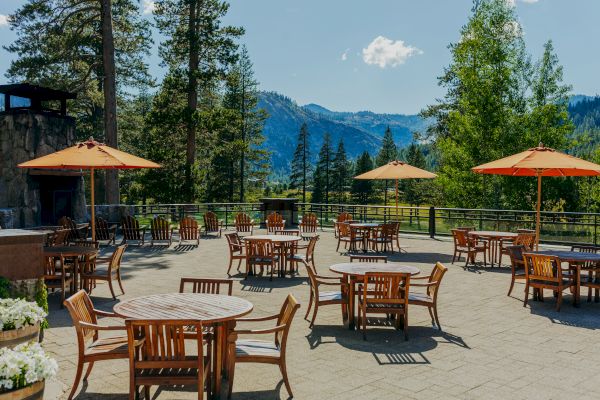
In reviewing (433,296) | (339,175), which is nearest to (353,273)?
(433,296)

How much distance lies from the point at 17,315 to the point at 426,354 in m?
4.11

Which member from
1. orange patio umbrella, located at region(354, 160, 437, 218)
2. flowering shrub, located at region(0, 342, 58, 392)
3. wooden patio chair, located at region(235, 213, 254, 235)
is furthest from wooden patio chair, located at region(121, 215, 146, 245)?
flowering shrub, located at region(0, 342, 58, 392)

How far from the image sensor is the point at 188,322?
371 cm

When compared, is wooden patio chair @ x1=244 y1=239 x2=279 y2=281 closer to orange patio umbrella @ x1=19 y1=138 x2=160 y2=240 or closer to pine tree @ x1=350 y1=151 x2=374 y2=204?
orange patio umbrella @ x1=19 y1=138 x2=160 y2=240

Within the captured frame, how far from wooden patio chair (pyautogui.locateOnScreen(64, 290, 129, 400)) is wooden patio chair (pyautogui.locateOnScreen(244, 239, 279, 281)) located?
5.45 m

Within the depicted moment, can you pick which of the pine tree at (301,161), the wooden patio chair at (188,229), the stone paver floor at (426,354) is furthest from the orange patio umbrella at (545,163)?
the pine tree at (301,161)

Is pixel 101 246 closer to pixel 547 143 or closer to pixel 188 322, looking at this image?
pixel 188 322

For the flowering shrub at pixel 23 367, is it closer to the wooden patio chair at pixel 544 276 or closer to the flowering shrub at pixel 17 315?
the flowering shrub at pixel 17 315

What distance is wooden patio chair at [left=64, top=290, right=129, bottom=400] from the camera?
13.7 ft

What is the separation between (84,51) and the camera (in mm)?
31000

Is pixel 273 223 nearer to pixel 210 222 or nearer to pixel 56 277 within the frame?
pixel 210 222

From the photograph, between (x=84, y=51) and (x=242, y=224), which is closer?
(x=242, y=224)

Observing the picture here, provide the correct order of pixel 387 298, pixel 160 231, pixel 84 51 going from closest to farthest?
pixel 387 298 < pixel 160 231 < pixel 84 51

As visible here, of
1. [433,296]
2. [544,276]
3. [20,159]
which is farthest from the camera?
[20,159]
